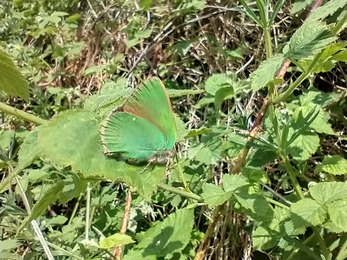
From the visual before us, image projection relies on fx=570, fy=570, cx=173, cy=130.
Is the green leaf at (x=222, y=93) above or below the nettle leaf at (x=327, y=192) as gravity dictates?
above

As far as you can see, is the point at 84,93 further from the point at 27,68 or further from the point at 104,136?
the point at 104,136

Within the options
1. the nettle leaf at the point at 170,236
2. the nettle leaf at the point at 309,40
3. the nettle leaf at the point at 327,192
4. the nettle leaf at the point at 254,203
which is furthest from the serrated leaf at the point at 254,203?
the nettle leaf at the point at 309,40

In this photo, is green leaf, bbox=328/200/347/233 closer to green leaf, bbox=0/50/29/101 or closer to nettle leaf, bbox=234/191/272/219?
nettle leaf, bbox=234/191/272/219

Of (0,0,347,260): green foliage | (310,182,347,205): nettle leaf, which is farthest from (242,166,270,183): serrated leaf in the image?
(310,182,347,205): nettle leaf

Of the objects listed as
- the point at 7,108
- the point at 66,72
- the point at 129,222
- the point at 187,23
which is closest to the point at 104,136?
the point at 7,108

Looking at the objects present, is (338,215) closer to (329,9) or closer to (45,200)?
(329,9)

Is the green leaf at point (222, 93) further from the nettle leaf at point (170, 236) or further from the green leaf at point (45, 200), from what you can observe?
the green leaf at point (45, 200)
